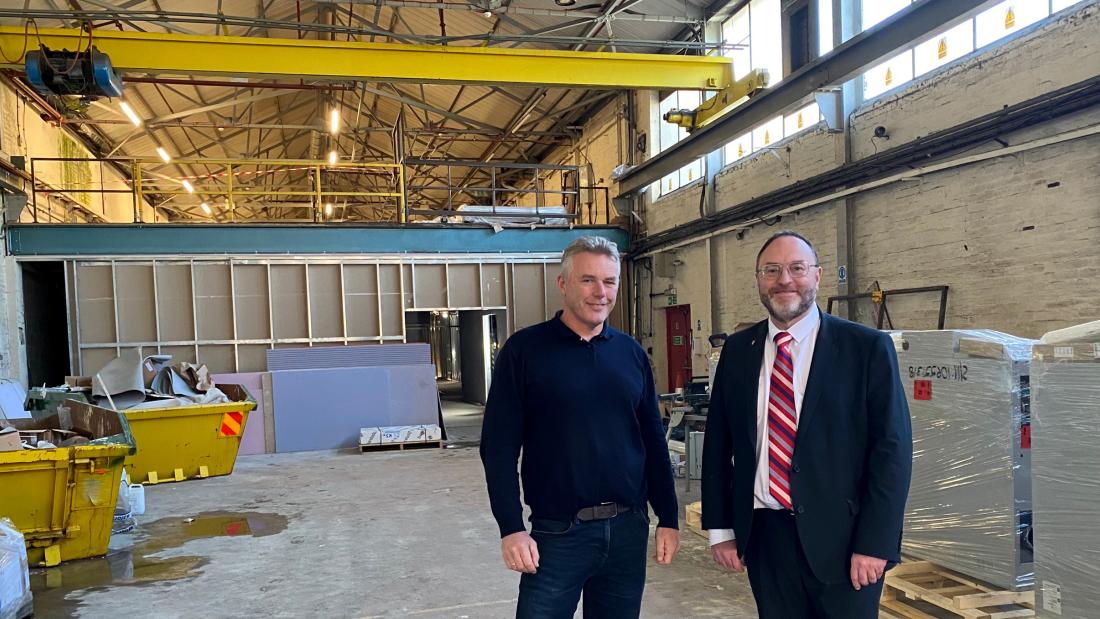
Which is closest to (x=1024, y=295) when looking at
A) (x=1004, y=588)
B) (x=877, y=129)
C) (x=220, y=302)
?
(x=877, y=129)

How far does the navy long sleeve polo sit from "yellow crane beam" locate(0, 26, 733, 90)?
323 inches

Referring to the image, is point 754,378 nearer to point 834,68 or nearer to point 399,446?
point 834,68

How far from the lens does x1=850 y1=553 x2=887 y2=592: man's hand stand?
7.10 feet

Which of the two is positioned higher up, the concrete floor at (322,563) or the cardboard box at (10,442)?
the cardboard box at (10,442)

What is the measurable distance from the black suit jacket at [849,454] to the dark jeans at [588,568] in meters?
0.44

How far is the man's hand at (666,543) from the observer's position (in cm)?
253

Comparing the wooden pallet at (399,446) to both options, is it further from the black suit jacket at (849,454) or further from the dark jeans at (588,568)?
the black suit jacket at (849,454)

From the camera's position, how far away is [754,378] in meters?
2.45

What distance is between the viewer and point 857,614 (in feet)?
7.27

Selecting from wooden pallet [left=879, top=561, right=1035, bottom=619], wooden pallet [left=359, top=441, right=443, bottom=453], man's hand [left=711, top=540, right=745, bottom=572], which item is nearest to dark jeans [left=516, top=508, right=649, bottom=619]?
man's hand [left=711, top=540, right=745, bottom=572]

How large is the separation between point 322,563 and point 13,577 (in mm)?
2091

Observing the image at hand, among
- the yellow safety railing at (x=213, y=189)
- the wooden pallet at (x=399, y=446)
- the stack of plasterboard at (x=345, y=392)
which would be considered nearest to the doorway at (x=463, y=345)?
the stack of plasterboard at (x=345, y=392)

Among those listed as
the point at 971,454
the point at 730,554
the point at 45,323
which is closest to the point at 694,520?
the point at 971,454

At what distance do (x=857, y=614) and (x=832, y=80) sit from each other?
22.4ft
